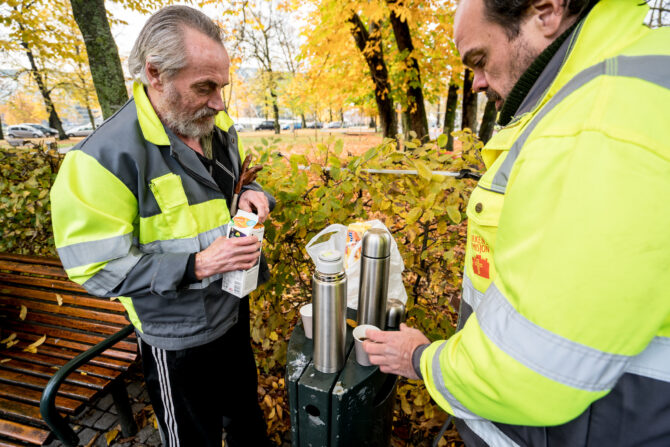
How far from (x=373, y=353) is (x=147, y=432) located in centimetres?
239

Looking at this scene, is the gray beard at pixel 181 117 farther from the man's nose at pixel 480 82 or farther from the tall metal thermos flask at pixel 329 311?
the man's nose at pixel 480 82

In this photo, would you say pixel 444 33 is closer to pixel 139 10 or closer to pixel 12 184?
pixel 139 10

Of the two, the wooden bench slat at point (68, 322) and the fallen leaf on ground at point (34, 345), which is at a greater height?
the wooden bench slat at point (68, 322)

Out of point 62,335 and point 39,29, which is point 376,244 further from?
point 39,29

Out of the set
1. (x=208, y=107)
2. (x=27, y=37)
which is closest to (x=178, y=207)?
(x=208, y=107)

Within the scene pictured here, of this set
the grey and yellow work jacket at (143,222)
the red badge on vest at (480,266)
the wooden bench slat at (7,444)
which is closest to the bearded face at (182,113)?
the grey and yellow work jacket at (143,222)

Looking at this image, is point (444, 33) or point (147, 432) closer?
point (147, 432)

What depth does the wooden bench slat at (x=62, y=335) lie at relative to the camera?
95.0 inches

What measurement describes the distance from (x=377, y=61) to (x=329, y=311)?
763 centimetres

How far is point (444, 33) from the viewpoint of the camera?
720cm

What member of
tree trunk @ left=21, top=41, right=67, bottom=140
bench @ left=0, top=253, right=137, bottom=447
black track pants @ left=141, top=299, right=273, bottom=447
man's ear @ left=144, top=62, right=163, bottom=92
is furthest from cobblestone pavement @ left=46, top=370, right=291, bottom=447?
tree trunk @ left=21, top=41, right=67, bottom=140

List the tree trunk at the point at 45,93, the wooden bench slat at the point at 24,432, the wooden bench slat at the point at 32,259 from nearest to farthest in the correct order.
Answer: the wooden bench slat at the point at 24,432, the wooden bench slat at the point at 32,259, the tree trunk at the point at 45,93

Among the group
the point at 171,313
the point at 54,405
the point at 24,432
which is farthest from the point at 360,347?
the point at 24,432

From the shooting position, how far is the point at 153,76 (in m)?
1.56
